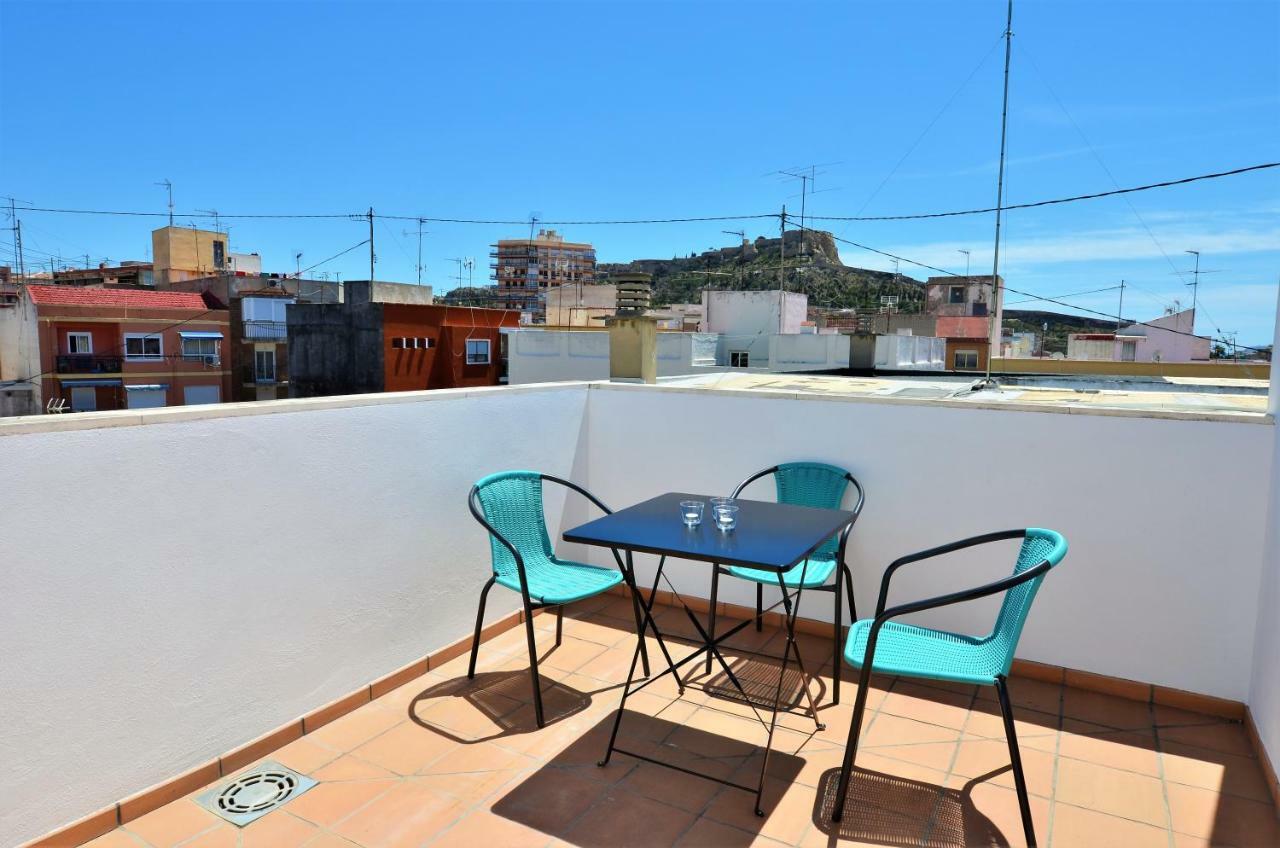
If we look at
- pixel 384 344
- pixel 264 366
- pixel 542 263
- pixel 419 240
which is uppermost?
pixel 542 263

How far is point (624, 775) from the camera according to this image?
259 centimetres

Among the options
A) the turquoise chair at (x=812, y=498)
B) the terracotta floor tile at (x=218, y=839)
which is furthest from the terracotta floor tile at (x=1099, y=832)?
the terracotta floor tile at (x=218, y=839)

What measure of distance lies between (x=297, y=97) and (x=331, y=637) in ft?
107

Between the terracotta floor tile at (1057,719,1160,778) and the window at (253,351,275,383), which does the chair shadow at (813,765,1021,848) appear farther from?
the window at (253,351,275,383)

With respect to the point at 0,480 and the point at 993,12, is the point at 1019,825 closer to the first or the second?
the point at 0,480

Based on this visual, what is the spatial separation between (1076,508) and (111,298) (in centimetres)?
2995

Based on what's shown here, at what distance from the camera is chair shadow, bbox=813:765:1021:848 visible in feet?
7.39

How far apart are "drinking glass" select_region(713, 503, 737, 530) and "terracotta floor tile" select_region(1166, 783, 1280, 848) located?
5.36 feet

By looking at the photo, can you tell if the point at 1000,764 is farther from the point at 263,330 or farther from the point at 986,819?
the point at 263,330

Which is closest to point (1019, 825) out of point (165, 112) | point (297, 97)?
point (297, 97)

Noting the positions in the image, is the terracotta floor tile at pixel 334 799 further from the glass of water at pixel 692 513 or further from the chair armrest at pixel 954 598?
the chair armrest at pixel 954 598

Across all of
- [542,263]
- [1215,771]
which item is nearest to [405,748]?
[1215,771]

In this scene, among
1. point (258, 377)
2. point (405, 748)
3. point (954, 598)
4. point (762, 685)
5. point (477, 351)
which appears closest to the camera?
point (954, 598)

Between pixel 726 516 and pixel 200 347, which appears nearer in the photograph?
pixel 726 516
